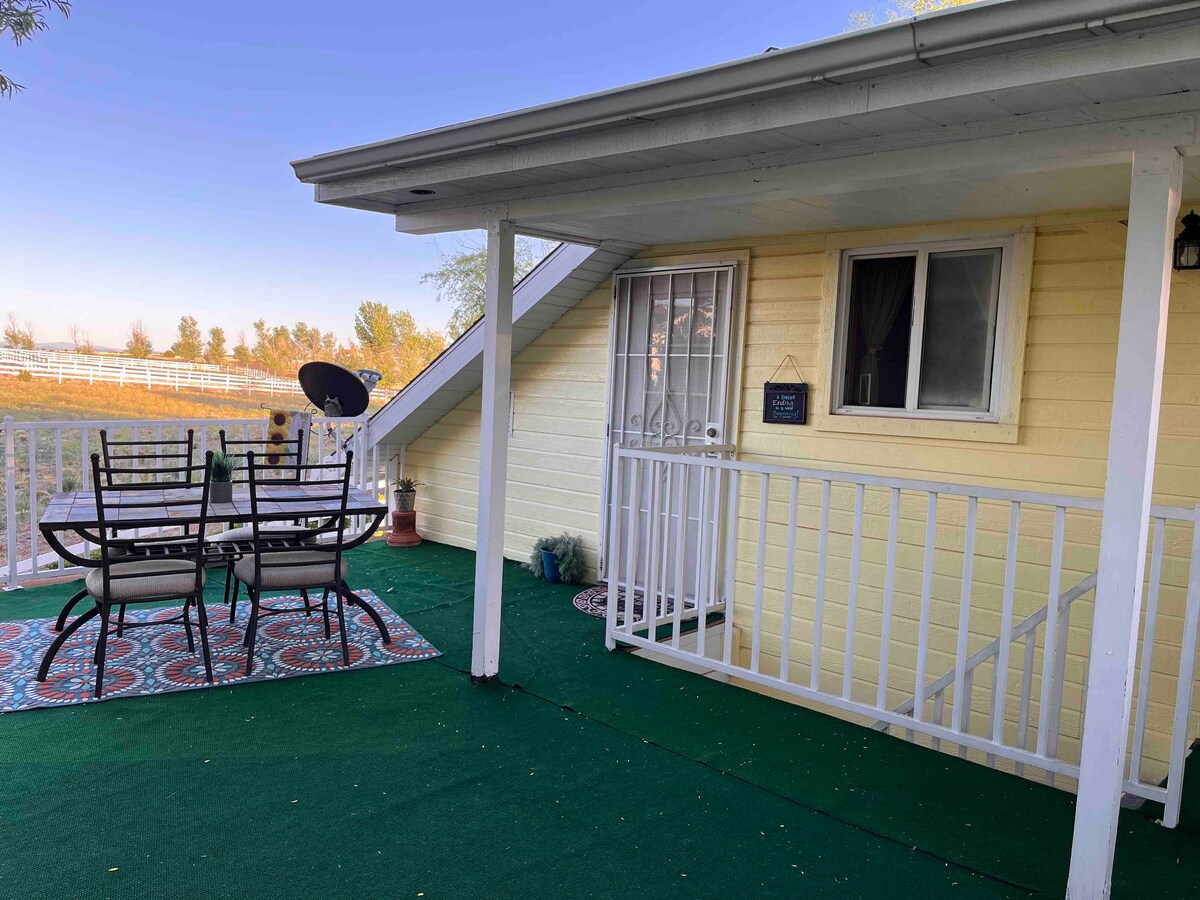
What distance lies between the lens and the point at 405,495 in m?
7.02

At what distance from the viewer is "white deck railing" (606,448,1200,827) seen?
307 centimetres

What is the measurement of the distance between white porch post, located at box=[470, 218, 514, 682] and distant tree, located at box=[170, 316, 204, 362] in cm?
1949

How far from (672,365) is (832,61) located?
336cm

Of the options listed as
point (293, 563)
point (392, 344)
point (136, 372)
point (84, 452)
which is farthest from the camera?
point (392, 344)

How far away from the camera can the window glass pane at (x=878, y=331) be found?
4.46 metres

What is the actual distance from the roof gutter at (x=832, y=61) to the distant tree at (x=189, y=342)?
20.0 meters

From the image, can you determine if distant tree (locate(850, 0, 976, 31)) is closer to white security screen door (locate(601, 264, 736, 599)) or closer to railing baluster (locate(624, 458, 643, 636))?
white security screen door (locate(601, 264, 736, 599))

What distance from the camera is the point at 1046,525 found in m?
3.98

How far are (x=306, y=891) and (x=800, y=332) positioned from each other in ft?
12.1

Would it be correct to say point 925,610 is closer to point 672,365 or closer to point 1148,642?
point 1148,642

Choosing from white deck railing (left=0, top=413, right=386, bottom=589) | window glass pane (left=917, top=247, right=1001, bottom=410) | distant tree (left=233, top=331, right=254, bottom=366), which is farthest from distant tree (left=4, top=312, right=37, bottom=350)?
window glass pane (left=917, top=247, right=1001, bottom=410)

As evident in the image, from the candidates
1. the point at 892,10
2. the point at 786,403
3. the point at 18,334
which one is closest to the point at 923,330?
the point at 786,403

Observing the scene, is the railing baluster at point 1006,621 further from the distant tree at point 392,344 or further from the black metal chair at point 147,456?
the distant tree at point 392,344

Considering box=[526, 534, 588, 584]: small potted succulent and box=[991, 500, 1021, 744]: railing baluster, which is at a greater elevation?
box=[991, 500, 1021, 744]: railing baluster
